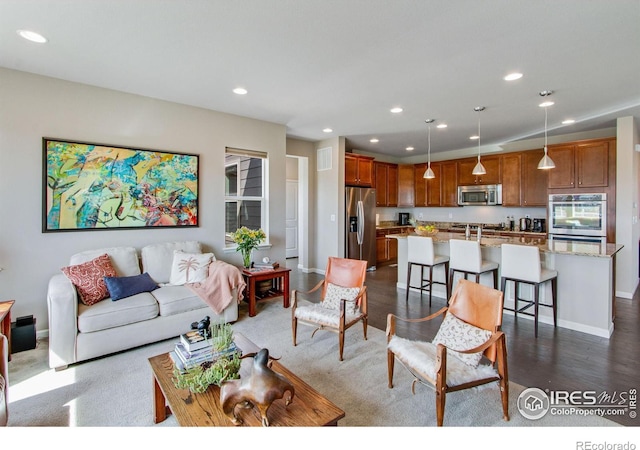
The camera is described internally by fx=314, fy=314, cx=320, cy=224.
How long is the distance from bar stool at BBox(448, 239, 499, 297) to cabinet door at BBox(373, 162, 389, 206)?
354 centimetres

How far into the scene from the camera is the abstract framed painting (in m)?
3.31

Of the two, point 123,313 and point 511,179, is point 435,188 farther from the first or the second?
point 123,313

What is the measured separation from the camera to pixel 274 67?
3.07 m

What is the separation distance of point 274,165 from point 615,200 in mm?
5254

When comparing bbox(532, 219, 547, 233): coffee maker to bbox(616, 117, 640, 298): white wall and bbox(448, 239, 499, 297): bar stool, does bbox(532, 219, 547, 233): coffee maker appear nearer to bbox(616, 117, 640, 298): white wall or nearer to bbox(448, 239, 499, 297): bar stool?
bbox(616, 117, 640, 298): white wall

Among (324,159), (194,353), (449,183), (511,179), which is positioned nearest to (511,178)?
(511,179)

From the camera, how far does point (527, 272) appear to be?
3.48 metres

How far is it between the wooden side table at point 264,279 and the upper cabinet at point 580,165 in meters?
4.87


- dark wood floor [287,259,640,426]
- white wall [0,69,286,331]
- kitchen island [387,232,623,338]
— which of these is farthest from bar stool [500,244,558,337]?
white wall [0,69,286,331]

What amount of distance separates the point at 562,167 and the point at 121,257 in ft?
22.0

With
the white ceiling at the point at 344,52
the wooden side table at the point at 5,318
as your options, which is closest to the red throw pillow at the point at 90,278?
the wooden side table at the point at 5,318

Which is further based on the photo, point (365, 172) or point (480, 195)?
point (365, 172)

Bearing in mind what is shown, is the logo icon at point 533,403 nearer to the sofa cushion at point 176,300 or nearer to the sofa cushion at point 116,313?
the sofa cushion at point 176,300

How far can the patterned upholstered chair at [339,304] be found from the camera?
114 inches
